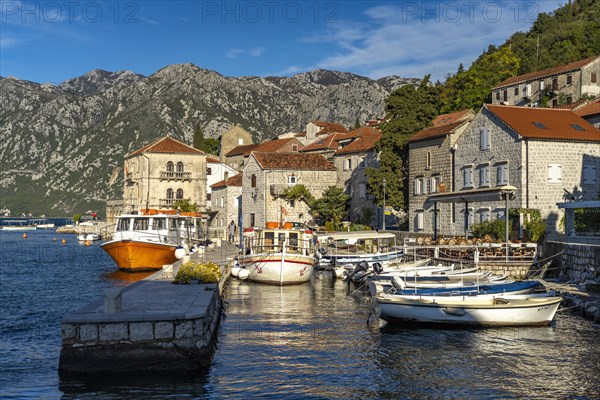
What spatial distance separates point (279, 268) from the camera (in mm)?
36281

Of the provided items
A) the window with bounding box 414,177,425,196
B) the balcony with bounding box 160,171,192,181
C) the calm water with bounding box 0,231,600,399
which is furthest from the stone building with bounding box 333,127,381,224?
the calm water with bounding box 0,231,600,399

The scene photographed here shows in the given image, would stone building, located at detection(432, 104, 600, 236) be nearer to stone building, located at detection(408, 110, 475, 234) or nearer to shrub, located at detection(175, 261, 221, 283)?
stone building, located at detection(408, 110, 475, 234)

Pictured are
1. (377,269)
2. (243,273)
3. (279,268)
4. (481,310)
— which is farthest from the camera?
(243,273)

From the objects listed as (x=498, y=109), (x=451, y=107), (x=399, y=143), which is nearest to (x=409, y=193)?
(x=399, y=143)

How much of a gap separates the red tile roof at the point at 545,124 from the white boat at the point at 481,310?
21721mm

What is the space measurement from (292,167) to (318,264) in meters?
24.5

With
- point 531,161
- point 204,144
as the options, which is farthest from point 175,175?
point 531,161

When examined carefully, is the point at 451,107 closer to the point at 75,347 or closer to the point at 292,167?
the point at 292,167

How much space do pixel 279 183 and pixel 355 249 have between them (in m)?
22.1

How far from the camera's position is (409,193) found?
55969mm

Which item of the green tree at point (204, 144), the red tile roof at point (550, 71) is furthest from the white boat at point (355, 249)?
the green tree at point (204, 144)

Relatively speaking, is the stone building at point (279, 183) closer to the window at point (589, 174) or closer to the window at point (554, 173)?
the window at point (554, 173)

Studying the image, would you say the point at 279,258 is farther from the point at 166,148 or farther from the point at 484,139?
the point at 166,148

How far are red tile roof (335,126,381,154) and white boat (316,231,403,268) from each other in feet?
57.4
